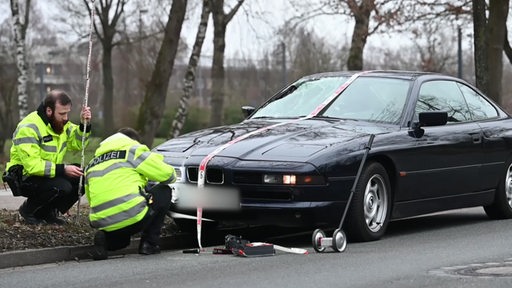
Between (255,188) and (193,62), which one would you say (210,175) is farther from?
(193,62)

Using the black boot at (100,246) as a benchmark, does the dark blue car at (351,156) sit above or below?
above

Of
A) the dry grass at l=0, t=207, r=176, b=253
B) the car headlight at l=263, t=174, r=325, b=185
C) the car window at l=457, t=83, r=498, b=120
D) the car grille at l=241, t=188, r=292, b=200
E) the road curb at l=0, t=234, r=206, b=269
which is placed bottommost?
the road curb at l=0, t=234, r=206, b=269

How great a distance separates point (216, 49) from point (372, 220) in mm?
21746

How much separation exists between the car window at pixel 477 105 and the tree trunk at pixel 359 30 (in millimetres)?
12830

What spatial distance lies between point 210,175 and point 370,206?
5.14ft

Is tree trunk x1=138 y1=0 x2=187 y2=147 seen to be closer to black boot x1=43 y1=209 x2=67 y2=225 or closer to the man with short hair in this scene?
the man with short hair

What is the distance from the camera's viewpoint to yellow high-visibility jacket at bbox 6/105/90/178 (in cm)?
898

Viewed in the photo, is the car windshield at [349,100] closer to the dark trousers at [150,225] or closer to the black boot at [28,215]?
the dark trousers at [150,225]

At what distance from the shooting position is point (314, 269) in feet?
24.5

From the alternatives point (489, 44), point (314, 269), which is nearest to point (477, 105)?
point (314, 269)

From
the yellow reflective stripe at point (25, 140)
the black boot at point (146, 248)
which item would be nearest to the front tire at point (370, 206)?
the black boot at point (146, 248)

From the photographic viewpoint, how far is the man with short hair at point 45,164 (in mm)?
9023

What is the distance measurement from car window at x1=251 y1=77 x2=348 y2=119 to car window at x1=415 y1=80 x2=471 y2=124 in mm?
879

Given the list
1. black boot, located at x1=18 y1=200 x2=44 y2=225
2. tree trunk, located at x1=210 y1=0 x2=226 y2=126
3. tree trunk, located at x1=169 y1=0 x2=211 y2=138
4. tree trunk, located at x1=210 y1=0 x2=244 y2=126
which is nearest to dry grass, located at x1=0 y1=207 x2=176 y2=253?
black boot, located at x1=18 y1=200 x2=44 y2=225
